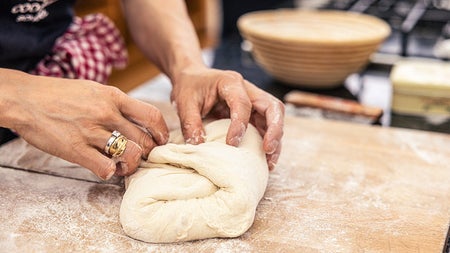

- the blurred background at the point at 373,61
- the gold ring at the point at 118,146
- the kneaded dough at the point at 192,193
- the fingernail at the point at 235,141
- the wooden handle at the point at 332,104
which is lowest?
the blurred background at the point at 373,61

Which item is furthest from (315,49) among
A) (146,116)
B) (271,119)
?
(146,116)

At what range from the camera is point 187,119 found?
3.65 feet

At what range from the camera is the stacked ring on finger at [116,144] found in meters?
0.97

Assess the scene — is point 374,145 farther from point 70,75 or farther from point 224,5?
point 224,5

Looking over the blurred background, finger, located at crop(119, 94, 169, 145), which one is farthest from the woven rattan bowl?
finger, located at crop(119, 94, 169, 145)

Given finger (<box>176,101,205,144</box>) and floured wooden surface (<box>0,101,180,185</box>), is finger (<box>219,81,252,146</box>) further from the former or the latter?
floured wooden surface (<box>0,101,180,185</box>)

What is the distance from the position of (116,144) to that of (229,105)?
9.9 inches

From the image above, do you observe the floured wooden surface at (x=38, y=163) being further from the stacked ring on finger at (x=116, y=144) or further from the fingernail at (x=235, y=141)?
the fingernail at (x=235, y=141)

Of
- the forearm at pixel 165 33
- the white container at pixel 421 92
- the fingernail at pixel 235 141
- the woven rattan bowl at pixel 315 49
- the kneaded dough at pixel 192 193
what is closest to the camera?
the kneaded dough at pixel 192 193

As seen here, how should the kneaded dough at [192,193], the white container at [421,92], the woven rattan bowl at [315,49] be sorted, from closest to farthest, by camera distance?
the kneaded dough at [192,193] → the white container at [421,92] → the woven rattan bowl at [315,49]

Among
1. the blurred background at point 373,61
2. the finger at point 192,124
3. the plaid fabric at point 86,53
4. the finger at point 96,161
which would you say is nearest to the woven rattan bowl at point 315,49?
the blurred background at point 373,61

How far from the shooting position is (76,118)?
958 mm

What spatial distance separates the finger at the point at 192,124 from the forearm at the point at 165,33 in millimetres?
180

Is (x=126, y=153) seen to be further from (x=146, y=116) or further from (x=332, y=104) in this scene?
(x=332, y=104)
